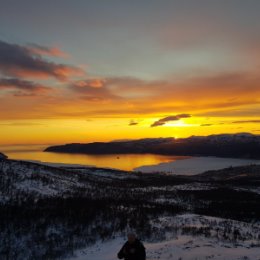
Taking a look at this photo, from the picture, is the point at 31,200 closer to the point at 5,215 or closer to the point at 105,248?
the point at 5,215

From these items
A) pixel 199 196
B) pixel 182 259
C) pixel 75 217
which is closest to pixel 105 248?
pixel 182 259

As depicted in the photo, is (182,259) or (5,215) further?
(5,215)

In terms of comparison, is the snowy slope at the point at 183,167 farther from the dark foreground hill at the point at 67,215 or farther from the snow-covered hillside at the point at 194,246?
the snow-covered hillside at the point at 194,246

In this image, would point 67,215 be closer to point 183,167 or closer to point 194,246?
point 194,246

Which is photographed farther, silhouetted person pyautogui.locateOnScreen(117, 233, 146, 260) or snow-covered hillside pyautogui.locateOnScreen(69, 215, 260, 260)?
snow-covered hillside pyautogui.locateOnScreen(69, 215, 260, 260)

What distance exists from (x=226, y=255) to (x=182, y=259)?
211 centimetres

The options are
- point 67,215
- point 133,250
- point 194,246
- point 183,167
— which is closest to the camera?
point 133,250

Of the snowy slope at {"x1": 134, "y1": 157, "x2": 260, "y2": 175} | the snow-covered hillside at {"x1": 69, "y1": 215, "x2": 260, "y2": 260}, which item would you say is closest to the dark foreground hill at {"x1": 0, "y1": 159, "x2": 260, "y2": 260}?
the snow-covered hillside at {"x1": 69, "y1": 215, "x2": 260, "y2": 260}

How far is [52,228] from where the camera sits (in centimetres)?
2881

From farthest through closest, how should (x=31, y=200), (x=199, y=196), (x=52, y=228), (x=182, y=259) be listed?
(x=199, y=196), (x=31, y=200), (x=52, y=228), (x=182, y=259)

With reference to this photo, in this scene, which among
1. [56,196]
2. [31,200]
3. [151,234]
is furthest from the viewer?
[56,196]

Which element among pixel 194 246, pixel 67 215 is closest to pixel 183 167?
pixel 67 215

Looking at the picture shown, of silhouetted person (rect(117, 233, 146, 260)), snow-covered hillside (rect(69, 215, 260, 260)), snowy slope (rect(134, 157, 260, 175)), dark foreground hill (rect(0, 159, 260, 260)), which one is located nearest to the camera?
silhouetted person (rect(117, 233, 146, 260))

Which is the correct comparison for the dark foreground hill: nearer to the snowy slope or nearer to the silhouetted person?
the silhouetted person
